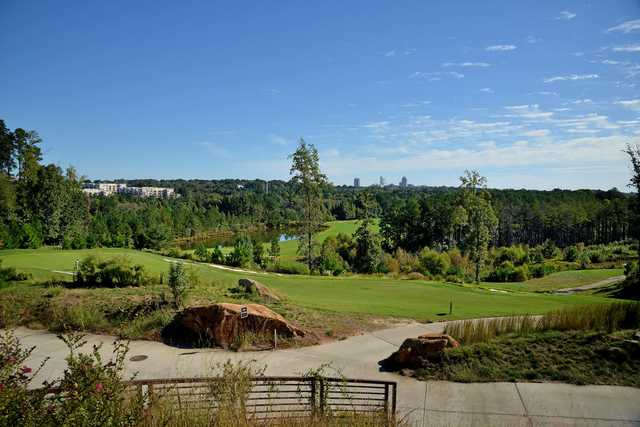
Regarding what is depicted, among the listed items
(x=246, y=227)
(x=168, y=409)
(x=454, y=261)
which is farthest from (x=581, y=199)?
(x=168, y=409)

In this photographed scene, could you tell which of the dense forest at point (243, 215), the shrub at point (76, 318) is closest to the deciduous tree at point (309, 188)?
the dense forest at point (243, 215)

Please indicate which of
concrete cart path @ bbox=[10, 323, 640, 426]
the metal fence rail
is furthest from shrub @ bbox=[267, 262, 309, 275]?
the metal fence rail

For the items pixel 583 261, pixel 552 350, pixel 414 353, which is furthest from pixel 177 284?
pixel 583 261

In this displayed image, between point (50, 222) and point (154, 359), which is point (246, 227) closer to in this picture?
point (50, 222)

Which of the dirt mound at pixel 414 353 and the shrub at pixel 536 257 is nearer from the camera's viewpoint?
the dirt mound at pixel 414 353

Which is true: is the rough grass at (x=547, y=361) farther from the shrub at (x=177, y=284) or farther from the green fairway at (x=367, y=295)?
the shrub at (x=177, y=284)

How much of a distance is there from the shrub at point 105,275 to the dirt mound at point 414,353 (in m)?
11.2

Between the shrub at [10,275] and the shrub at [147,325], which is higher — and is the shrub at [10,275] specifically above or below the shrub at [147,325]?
above

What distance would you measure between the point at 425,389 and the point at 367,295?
9.43 metres

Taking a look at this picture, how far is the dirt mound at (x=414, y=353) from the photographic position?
9773mm

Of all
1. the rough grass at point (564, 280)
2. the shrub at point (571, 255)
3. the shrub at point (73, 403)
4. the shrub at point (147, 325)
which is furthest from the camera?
the shrub at point (571, 255)

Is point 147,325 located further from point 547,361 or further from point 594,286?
point 594,286

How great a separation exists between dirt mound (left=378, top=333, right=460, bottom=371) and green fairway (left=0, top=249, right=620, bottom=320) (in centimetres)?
390

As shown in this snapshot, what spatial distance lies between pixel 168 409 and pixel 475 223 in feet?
124
